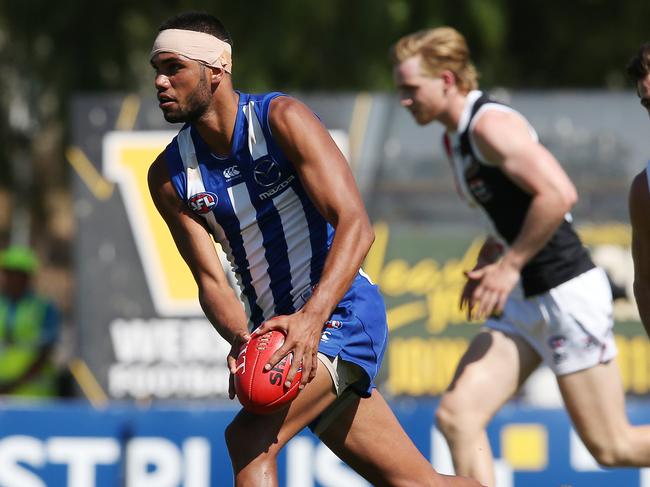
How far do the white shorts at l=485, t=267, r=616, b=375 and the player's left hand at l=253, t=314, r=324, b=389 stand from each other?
5.90 ft

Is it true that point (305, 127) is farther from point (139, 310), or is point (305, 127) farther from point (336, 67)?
point (336, 67)

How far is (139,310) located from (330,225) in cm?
Result: 472

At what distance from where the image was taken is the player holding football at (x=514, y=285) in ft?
17.7

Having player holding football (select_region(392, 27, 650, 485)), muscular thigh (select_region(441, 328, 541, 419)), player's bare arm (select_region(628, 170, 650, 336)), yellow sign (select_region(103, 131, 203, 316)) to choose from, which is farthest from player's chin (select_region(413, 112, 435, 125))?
yellow sign (select_region(103, 131, 203, 316))

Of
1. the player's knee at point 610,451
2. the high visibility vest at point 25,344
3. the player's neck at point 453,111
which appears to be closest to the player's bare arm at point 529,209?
the player's neck at point 453,111

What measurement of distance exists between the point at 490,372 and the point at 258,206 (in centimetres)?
167

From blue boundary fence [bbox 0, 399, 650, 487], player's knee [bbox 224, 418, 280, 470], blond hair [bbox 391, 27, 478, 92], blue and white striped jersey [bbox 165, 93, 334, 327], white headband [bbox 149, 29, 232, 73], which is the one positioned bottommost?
blue boundary fence [bbox 0, 399, 650, 487]

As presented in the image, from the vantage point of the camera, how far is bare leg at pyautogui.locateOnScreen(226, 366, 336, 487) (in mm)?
4129

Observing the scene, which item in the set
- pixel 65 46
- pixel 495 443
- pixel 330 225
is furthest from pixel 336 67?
pixel 330 225

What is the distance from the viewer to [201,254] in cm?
457

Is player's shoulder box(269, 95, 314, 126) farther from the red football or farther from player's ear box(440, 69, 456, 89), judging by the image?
player's ear box(440, 69, 456, 89)

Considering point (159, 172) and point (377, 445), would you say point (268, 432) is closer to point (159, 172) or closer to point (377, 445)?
point (377, 445)

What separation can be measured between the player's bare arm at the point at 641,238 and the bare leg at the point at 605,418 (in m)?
0.62

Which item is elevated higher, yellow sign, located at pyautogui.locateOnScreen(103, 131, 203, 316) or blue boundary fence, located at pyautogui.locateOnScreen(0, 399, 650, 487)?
yellow sign, located at pyautogui.locateOnScreen(103, 131, 203, 316)
